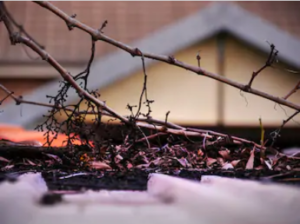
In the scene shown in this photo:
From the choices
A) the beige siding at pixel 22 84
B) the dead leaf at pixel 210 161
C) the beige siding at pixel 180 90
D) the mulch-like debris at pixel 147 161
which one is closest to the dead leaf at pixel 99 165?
the mulch-like debris at pixel 147 161

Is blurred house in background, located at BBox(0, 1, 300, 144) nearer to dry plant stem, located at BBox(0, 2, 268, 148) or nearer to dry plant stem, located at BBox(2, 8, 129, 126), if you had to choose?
dry plant stem, located at BBox(0, 2, 268, 148)

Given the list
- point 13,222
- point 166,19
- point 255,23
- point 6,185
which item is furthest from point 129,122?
point 166,19

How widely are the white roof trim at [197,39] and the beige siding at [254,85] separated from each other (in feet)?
0.36

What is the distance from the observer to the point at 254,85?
3.96 metres

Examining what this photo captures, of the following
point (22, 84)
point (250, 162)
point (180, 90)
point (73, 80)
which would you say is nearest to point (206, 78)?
point (180, 90)

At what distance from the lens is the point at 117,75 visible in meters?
4.35

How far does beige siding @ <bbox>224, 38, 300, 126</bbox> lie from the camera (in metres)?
3.96

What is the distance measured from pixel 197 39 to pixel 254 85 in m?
0.70

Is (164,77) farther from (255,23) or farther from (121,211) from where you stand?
A: (121,211)

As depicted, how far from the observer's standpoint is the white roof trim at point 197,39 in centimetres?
426

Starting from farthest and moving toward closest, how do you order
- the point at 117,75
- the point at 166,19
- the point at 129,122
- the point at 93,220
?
the point at 166,19, the point at 117,75, the point at 129,122, the point at 93,220

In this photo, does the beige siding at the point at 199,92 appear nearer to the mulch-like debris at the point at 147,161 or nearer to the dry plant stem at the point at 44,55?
the mulch-like debris at the point at 147,161

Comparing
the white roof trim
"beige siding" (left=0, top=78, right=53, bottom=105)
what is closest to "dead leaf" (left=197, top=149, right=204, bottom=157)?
the white roof trim

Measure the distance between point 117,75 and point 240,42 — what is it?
41.5 inches
